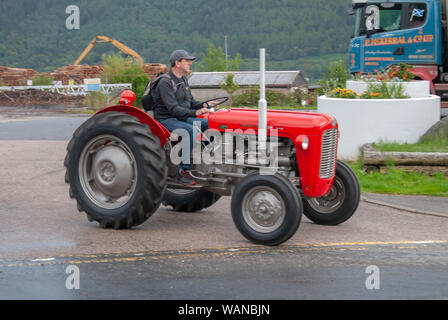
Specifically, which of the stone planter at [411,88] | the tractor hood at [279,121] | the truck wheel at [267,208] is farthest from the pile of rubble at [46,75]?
the truck wheel at [267,208]

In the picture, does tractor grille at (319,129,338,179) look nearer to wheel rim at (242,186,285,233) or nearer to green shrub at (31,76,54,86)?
wheel rim at (242,186,285,233)

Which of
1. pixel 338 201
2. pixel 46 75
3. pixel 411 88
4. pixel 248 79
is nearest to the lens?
pixel 338 201

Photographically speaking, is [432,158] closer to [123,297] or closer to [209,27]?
[123,297]

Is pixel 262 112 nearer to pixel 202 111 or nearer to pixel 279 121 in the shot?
pixel 279 121

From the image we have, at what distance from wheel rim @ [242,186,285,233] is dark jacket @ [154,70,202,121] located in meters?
1.35

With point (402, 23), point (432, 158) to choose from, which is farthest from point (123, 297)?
point (402, 23)

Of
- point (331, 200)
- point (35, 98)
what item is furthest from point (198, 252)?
point (35, 98)

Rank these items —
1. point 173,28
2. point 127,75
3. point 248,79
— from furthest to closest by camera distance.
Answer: point 173,28 < point 248,79 < point 127,75

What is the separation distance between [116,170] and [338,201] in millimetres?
2554

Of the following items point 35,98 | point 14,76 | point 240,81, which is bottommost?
point 35,98

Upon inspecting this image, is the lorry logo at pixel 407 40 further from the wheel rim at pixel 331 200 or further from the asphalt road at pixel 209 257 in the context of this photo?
the wheel rim at pixel 331 200

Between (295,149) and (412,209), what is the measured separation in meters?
2.50

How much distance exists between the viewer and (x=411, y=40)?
72.1ft

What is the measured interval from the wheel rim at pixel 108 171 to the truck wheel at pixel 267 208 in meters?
1.35
